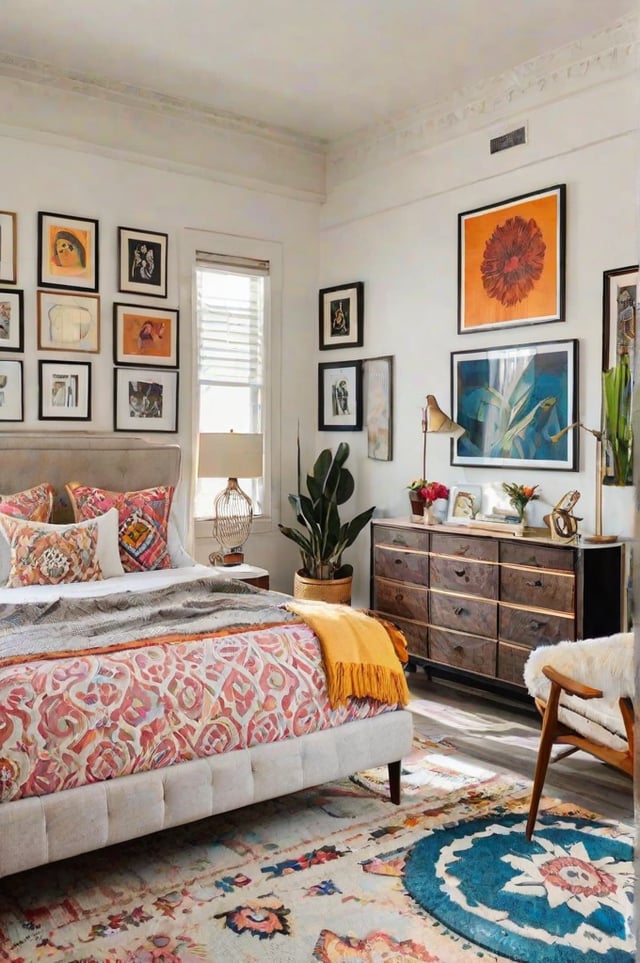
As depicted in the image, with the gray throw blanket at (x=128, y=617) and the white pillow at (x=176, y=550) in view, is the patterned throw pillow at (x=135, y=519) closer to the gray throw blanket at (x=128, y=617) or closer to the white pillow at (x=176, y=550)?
the white pillow at (x=176, y=550)

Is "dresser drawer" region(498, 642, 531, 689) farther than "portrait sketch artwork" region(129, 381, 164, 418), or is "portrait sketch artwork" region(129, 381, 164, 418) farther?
"portrait sketch artwork" region(129, 381, 164, 418)

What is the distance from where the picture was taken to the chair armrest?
102 inches

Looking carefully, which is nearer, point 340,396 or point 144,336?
point 144,336

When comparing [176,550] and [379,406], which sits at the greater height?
[379,406]

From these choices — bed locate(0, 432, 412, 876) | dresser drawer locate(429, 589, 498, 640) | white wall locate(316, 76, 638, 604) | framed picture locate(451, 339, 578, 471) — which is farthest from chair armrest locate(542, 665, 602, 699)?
framed picture locate(451, 339, 578, 471)

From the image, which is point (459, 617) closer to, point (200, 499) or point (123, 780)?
point (200, 499)

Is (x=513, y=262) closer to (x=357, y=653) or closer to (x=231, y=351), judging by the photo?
(x=231, y=351)

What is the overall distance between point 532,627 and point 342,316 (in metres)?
2.60

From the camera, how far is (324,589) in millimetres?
5324

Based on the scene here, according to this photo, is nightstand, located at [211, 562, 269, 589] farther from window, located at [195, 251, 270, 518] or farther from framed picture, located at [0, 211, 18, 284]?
framed picture, located at [0, 211, 18, 284]

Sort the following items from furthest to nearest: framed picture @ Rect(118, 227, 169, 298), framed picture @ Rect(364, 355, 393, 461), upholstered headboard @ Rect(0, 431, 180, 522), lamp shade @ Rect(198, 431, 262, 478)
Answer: framed picture @ Rect(364, 355, 393, 461), framed picture @ Rect(118, 227, 169, 298), lamp shade @ Rect(198, 431, 262, 478), upholstered headboard @ Rect(0, 431, 180, 522)

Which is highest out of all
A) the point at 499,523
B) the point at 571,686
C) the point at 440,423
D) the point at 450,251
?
the point at 450,251

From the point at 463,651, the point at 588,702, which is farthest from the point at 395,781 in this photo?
the point at 463,651

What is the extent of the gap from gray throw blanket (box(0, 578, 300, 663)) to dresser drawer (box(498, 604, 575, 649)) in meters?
1.29
